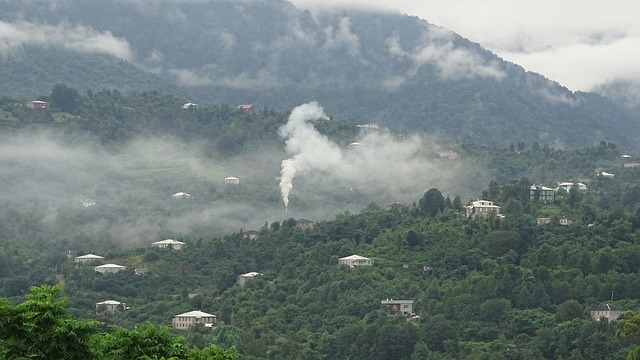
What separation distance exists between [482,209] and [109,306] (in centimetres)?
2349

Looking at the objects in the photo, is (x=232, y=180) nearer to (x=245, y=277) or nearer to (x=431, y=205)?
(x=431, y=205)

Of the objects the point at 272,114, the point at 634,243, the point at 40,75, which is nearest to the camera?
the point at 634,243

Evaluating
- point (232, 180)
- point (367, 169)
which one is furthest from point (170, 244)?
point (367, 169)

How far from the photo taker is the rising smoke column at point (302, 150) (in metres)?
131

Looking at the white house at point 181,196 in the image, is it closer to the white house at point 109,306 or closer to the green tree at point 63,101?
the green tree at point 63,101

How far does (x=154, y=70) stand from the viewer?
19650 cm

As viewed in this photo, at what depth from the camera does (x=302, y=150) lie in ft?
453

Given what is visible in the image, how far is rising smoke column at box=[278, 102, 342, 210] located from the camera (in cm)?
13125

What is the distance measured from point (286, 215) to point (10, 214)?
1806 cm

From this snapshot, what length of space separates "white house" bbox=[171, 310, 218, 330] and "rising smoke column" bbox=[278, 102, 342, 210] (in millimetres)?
36187

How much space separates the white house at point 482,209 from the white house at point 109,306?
70.0 ft

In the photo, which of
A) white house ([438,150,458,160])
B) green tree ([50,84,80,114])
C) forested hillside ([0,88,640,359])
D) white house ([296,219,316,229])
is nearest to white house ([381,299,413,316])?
forested hillside ([0,88,640,359])

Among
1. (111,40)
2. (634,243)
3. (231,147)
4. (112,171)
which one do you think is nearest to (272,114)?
(231,147)

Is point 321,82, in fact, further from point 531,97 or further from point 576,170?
point 576,170
